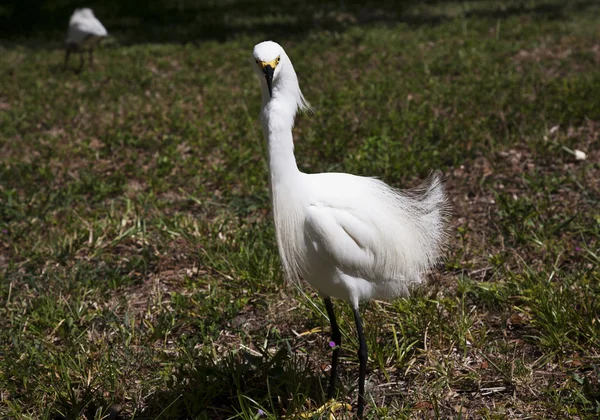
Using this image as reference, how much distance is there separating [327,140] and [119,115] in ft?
8.22

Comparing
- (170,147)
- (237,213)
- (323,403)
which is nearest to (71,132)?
(170,147)

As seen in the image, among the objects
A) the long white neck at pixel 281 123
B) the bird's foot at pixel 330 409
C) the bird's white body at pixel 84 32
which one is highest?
the bird's white body at pixel 84 32

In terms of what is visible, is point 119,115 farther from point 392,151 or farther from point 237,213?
point 392,151

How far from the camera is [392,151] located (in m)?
5.14

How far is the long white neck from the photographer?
249 centimetres

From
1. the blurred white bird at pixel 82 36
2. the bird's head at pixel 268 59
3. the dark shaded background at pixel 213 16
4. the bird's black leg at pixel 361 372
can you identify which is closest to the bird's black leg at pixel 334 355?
the bird's black leg at pixel 361 372

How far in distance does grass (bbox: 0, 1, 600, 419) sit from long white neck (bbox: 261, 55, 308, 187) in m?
0.94

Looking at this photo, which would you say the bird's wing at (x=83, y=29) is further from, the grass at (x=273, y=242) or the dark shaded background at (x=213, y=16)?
the dark shaded background at (x=213, y=16)

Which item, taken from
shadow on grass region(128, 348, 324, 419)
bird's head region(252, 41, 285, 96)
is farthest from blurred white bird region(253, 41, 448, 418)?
shadow on grass region(128, 348, 324, 419)

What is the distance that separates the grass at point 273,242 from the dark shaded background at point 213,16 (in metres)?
2.33

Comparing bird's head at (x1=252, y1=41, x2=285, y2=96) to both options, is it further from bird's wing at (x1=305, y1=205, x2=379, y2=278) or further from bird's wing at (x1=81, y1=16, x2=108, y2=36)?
bird's wing at (x1=81, y1=16, x2=108, y2=36)

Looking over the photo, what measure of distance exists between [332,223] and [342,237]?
78 millimetres

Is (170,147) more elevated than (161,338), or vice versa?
(170,147)

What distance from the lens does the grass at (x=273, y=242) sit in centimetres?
291
